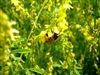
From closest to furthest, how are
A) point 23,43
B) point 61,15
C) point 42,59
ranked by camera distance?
point 61,15 → point 23,43 → point 42,59

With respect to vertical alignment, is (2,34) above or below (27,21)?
below

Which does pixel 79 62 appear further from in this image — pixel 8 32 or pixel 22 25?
pixel 8 32

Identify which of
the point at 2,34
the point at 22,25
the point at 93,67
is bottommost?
the point at 93,67

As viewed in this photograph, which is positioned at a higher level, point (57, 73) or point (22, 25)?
point (22, 25)

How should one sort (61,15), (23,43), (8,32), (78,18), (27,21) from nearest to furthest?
(8,32), (61,15), (23,43), (27,21), (78,18)

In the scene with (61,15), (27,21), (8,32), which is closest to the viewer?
(8,32)

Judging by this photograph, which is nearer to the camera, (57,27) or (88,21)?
(57,27)

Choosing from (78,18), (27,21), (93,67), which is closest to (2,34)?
(27,21)

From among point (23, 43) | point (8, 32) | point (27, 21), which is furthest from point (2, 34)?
point (27, 21)

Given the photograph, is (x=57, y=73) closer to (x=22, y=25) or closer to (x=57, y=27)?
(x=22, y=25)
